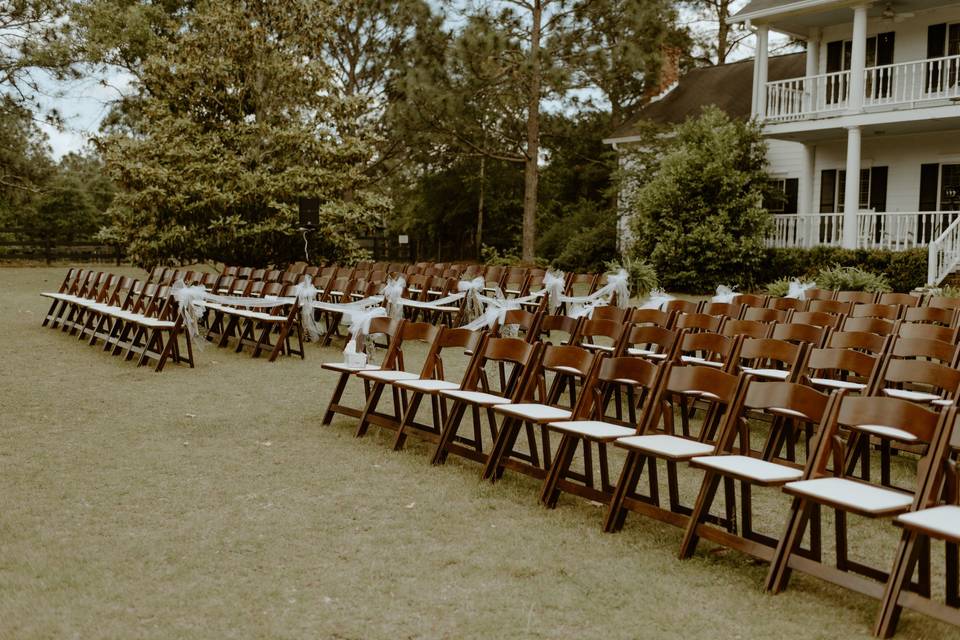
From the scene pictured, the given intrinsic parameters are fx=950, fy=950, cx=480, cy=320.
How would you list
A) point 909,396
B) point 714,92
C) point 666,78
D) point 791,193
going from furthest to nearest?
point 666,78 → point 714,92 → point 791,193 → point 909,396

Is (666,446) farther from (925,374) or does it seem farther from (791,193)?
(791,193)

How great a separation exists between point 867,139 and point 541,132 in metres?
11.4

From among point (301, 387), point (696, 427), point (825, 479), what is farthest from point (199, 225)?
point (825, 479)

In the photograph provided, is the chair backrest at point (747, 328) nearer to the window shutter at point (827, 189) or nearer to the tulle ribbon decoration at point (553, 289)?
the tulle ribbon decoration at point (553, 289)

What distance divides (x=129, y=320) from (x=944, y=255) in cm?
1431

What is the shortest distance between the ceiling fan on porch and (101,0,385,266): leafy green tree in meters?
11.1

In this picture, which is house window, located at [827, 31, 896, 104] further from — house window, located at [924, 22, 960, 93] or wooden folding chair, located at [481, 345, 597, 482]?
wooden folding chair, located at [481, 345, 597, 482]

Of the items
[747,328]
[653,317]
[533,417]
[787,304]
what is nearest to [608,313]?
[653,317]

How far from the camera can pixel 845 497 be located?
3910mm

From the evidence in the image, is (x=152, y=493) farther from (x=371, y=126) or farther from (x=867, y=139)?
(x=371, y=126)

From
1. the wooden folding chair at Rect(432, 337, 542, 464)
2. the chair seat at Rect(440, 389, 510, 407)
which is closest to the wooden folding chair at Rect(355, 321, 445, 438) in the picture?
the wooden folding chair at Rect(432, 337, 542, 464)

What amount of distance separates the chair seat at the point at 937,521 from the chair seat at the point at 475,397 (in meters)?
2.72

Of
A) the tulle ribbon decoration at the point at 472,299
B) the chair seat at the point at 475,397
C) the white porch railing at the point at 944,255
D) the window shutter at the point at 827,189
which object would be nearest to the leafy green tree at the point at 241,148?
the tulle ribbon decoration at the point at 472,299

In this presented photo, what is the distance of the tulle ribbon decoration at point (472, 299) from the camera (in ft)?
43.2
